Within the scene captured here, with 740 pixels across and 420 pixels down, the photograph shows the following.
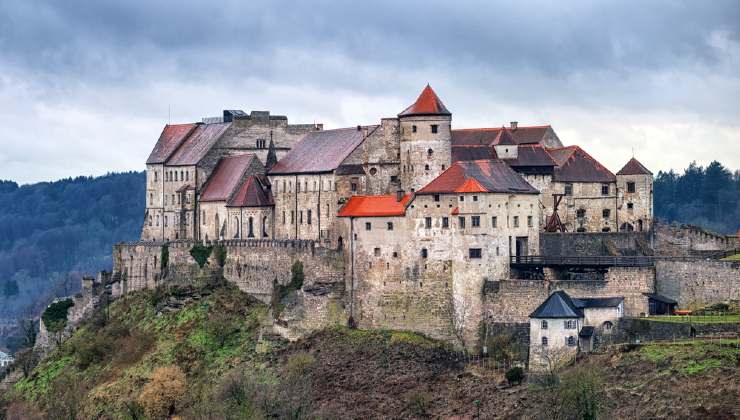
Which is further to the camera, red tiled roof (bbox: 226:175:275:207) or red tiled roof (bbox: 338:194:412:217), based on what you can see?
red tiled roof (bbox: 226:175:275:207)

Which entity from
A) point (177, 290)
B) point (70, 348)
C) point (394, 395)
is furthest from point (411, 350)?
point (70, 348)

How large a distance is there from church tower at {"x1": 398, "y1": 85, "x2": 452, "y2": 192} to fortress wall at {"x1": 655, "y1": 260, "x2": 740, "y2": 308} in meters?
15.3

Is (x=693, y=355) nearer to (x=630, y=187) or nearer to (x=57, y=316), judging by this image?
(x=630, y=187)

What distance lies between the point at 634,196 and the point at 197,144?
34.1 meters

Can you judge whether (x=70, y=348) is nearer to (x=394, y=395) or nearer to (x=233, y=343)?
(x=233, y=343)

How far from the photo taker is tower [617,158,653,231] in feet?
359

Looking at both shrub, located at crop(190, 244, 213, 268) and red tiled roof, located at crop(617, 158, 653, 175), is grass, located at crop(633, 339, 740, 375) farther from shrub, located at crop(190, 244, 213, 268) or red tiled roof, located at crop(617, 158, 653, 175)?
shrub, located at crop(190, 244, 213, 268)

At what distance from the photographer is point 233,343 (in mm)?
105562

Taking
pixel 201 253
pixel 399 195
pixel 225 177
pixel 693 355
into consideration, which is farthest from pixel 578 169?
pixel 693 355

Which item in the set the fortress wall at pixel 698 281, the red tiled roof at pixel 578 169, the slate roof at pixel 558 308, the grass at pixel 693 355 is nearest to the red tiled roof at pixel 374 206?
the slate roof at pixel 558 308

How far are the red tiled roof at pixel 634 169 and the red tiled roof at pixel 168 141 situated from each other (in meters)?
35.7

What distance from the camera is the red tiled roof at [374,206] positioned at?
98.4 meters

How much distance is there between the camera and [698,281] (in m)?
92.1

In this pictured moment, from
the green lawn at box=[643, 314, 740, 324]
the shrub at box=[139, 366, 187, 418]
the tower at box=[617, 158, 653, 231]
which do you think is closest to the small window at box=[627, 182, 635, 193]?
the tower at box=[617, 158, 653, 231]
